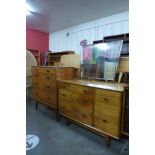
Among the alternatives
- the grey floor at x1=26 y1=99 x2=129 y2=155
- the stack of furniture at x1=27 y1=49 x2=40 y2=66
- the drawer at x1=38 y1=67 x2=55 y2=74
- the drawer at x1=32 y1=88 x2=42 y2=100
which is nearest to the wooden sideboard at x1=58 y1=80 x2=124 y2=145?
the grey floor at x1=26 y1=99 x2=129 y2=155

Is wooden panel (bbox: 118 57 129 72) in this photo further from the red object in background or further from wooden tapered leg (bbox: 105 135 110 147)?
the red object in background

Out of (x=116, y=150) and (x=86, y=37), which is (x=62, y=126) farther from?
(x=86, y=37)

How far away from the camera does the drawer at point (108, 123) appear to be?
1.79 meters

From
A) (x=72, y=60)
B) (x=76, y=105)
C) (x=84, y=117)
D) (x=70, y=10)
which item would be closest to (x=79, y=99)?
(x=76, y=105)

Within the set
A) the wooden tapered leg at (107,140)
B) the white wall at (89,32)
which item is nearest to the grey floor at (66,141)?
the wooden tapered leg at (107,140)

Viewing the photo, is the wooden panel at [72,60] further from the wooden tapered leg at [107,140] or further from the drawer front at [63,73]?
the wooden tapered leg at [107,140]

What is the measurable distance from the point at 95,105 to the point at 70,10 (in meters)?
2.34

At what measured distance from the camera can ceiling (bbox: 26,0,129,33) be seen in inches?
120

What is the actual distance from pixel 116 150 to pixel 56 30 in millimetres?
4304

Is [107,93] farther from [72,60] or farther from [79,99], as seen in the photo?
[72,60]
